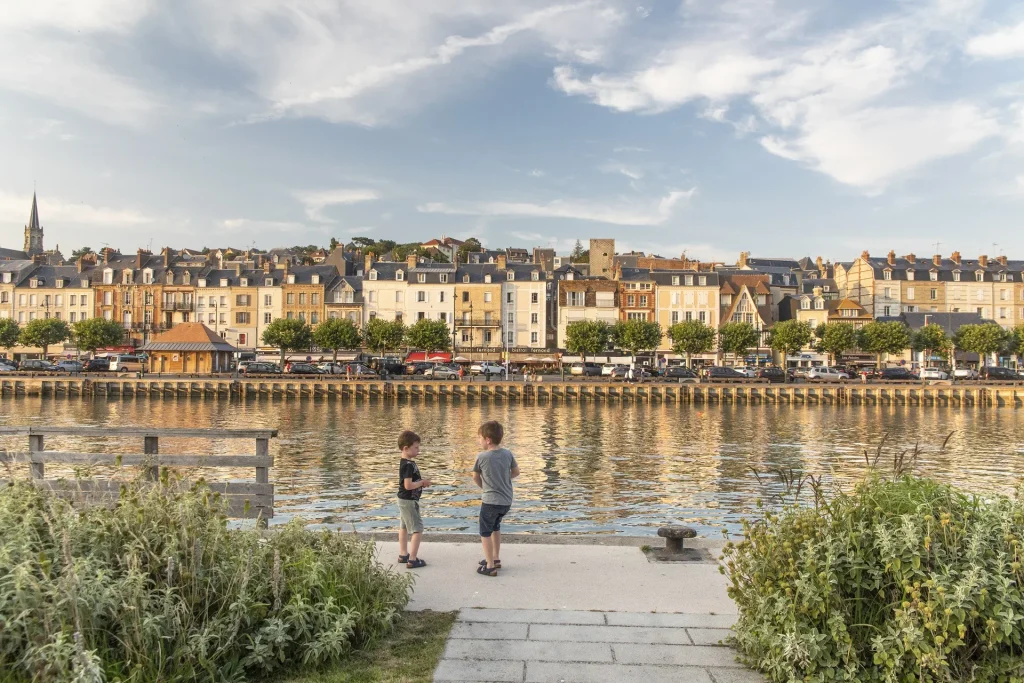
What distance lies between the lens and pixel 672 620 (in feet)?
24.1

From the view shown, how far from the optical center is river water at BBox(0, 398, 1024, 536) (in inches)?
761

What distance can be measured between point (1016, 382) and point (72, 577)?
82839 mm

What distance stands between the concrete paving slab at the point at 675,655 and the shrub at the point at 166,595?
2.05 metres

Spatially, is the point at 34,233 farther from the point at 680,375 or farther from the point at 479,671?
the point at 479,671

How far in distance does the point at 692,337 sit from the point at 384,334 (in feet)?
115

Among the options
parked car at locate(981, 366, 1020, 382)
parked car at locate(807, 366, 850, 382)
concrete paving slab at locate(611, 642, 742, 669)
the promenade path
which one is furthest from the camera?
parked car at locate(981, 366, 1020, 382)

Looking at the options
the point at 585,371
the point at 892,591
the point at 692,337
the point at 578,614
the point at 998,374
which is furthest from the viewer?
the point at 692,337

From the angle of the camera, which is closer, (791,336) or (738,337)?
(791,336)

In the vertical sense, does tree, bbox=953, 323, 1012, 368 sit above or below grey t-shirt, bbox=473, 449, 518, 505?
above

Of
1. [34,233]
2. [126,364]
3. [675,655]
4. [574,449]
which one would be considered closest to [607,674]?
[675,655]

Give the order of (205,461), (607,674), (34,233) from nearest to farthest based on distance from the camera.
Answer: (607,674) < (205,461) < (34,233)

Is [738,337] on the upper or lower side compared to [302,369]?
upper

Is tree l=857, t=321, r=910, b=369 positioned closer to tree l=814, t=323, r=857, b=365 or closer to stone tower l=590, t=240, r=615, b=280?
tree l=814, t=323, r=857, b=365

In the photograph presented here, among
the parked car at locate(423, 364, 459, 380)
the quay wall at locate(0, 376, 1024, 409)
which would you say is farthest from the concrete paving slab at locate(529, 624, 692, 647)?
the parked car at locate(423, 364, 459, 380)
